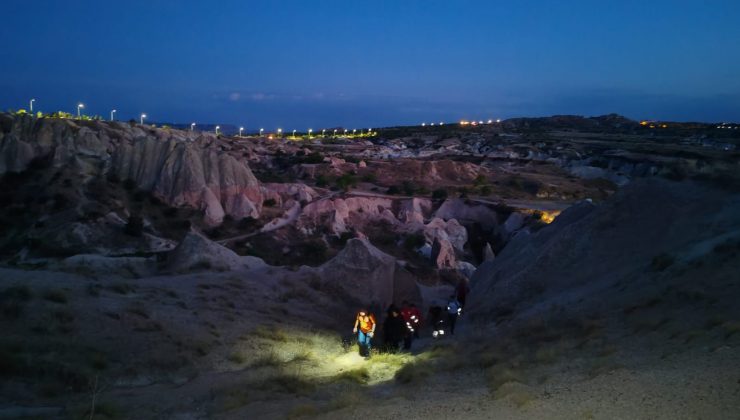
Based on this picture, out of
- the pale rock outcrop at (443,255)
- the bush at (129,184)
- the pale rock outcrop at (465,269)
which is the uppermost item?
the bush at (129,184)

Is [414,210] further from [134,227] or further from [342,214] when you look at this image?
[134,227]

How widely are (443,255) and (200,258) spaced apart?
53.2ft

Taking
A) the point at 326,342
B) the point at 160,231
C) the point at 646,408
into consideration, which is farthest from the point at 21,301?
the point at 160,231

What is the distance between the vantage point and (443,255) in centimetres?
3322

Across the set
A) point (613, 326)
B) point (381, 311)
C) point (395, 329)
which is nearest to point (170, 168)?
point (381, 311)

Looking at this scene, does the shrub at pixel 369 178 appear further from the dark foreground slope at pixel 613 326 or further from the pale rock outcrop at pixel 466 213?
the dark foreground slope at pixel 613 326

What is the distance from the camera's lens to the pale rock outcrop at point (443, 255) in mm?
32906

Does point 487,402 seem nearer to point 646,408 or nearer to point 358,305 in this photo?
point 646,408

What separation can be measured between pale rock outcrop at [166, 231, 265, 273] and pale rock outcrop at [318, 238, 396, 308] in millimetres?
3443

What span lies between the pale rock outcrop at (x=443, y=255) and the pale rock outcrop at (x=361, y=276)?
1193 cm

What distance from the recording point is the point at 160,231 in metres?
36.5

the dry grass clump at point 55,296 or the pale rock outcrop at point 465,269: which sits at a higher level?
the dry grass clump at point 55,296

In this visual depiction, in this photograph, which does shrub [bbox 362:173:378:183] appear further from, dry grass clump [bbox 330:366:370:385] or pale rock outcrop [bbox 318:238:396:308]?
dry grass clump [bbox 330:366:370:385]

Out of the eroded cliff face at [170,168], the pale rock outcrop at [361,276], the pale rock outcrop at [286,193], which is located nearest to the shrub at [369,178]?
the pale rock outcrop at [286,193]
